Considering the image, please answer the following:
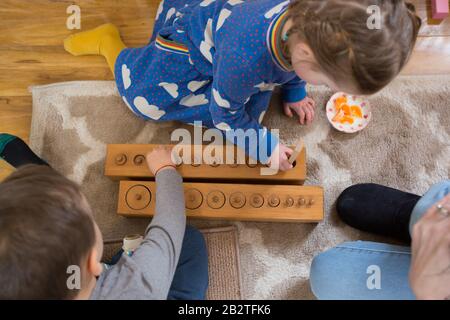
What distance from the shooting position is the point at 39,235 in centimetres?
54

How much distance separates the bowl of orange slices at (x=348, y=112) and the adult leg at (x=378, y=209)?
0.16m

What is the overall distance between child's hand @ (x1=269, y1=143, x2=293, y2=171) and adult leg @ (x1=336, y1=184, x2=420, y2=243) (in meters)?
0.18

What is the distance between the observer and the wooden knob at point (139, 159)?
95 centimetres

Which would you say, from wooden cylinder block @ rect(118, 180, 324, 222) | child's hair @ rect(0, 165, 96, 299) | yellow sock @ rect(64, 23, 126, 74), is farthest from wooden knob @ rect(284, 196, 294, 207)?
yellow sock @ rect(64, 23, 126, 74)

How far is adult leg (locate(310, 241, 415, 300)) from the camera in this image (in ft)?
2.53

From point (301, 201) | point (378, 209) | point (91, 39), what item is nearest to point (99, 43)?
point (91, 39)

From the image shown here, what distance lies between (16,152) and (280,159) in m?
0.66

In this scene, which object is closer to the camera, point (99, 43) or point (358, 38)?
point (358, 38)

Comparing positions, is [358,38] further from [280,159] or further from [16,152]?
[16,152]

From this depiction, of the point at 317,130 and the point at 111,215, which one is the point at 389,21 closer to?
the point at 317,130

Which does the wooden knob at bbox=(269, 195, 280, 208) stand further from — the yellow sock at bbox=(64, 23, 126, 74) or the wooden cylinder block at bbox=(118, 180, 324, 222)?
the yellow sock at bbox=(64, 23, 126, 74)

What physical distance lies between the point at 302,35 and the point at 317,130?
480 mm

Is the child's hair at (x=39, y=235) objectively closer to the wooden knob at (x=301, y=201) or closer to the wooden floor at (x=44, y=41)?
the wooden knob at (x=301, y=201)
